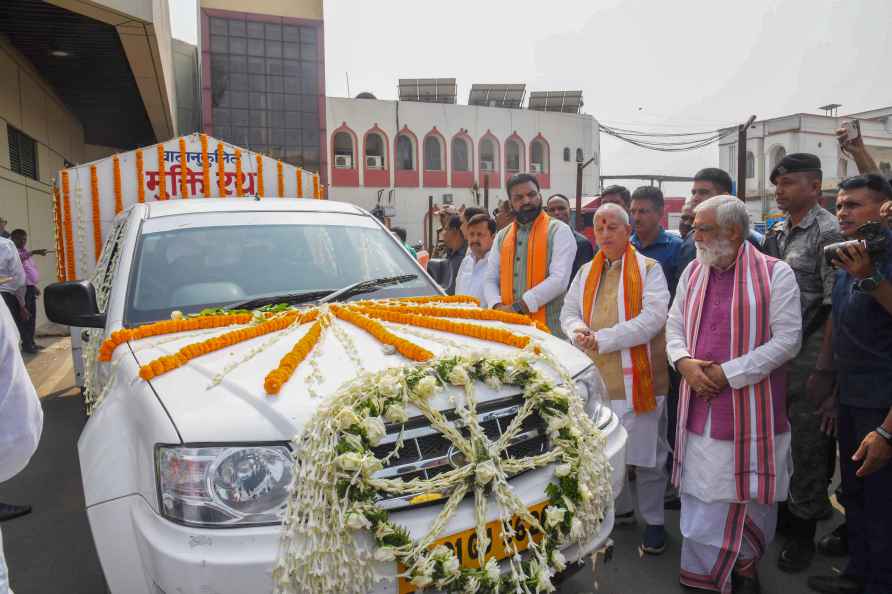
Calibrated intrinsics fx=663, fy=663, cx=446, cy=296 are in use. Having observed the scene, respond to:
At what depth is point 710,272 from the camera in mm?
3141

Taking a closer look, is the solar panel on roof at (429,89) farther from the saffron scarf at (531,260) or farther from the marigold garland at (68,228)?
the saffron scarf at (531,260)

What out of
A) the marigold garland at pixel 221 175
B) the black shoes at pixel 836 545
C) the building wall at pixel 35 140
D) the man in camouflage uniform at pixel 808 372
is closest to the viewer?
the man in camouflage uniform at pixel 808 372

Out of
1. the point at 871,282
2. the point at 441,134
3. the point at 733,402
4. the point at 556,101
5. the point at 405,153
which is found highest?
the point at 556,101

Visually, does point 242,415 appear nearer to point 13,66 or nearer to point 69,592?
point 69,592

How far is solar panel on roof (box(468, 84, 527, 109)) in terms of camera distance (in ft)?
126

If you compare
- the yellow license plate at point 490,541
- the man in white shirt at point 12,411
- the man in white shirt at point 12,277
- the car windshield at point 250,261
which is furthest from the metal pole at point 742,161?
the man in white shirt at point 12,277

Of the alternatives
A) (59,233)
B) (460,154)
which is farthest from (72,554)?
(460,154)

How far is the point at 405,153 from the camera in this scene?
3534 centimetres

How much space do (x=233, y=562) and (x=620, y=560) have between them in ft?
7.48

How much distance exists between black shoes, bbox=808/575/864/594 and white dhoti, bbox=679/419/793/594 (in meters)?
0.28

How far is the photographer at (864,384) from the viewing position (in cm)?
269

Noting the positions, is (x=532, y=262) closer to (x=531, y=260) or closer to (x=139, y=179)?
(x=531, y=260)

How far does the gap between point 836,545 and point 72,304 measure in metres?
3.93

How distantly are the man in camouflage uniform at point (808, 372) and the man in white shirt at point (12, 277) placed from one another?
29.4 ft
